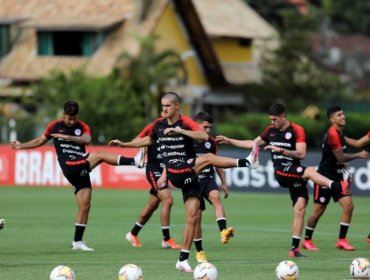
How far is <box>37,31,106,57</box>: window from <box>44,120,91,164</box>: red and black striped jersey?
41.2m

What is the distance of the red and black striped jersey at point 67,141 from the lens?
20.2 m

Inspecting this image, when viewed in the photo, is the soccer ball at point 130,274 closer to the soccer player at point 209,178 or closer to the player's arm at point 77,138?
the soccer player at point 209,178

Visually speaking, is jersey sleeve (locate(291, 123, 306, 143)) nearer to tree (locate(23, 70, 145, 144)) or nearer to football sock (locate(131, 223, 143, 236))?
football sock (locate(131, 223, 143, 236))

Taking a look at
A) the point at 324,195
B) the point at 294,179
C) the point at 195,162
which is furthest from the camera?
the point at 324,195

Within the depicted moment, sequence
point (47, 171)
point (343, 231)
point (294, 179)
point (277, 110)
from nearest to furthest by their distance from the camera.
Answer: point (277, 110)
point (294, 179)
point (343, 231)
point (47, 171)

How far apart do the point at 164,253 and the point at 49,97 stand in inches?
1321

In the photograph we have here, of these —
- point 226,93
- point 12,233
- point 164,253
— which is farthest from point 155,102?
point 164,253

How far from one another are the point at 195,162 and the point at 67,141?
3536 millimetres

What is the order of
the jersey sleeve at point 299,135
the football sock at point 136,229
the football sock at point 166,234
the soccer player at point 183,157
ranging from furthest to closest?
the football sock at point 136,229
the football sock at point 166,234
the jersey sleeve at point 299,135
the soccer player at point 183,157

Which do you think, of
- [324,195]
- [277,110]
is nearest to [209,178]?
[324,195]

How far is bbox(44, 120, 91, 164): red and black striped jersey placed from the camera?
66.3 feet

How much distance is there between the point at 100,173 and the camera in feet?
127

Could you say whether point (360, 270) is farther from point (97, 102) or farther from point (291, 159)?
point (97, 102)

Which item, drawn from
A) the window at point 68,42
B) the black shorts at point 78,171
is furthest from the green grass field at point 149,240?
the window at point 68,42
